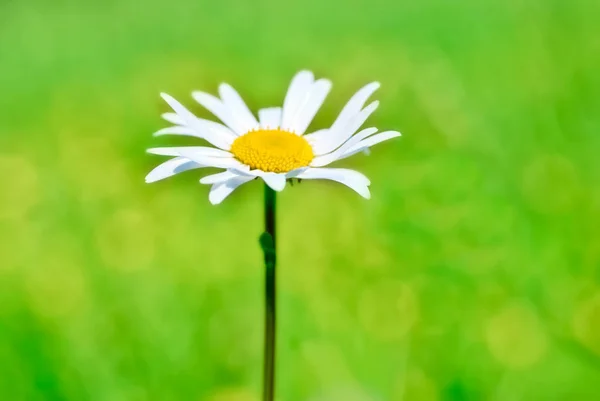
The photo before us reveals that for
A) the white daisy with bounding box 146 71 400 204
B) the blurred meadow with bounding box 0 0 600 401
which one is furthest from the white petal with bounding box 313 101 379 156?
the blurred meadow with bounding box 0 0 600 401

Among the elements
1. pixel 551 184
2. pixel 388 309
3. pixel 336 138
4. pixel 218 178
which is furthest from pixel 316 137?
pixel 551 184

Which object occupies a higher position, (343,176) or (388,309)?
(343,176)

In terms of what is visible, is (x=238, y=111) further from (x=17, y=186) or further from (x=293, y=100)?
(x=17, y=186)

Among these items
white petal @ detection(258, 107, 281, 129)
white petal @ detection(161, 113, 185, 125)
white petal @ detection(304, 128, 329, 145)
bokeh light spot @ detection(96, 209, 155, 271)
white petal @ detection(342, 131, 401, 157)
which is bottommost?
bokeh light spot @ detection(96, 209, 155, 271)

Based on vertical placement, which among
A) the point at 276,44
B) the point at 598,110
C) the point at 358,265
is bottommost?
the point at 358,265

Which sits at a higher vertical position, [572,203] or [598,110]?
[598,110]

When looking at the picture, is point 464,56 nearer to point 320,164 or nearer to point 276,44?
point 276,44

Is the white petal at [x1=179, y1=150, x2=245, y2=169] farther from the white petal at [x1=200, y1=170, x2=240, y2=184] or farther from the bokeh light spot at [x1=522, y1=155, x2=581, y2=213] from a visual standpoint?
the bokeh light spot at [x1=522, y1=155, x2=581, y2=213]

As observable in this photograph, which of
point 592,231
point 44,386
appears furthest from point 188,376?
point 592,231
